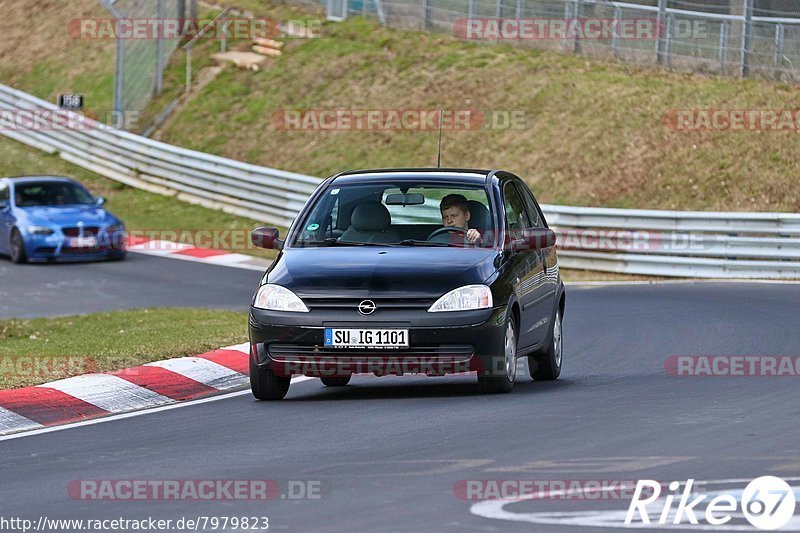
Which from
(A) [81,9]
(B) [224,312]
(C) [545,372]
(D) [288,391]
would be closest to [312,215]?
(D) [288,391]

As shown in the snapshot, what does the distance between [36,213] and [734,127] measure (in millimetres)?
12139

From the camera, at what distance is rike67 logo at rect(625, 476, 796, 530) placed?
265 inches

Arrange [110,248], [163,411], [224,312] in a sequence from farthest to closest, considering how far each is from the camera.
A: [110,248], [224,312], [163,411]

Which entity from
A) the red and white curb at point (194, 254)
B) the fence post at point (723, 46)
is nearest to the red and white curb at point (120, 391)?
the red and white curb at point (194, 254)

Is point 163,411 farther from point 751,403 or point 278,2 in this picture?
point 278,2

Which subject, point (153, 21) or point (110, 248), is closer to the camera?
point (110, 248)

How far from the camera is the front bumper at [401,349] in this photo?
10633 mm

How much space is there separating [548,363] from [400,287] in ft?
7.45

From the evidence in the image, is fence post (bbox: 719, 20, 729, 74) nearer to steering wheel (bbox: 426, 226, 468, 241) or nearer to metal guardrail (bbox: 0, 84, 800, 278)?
metal guardrail (bbox: 0, 84, 800, 278)

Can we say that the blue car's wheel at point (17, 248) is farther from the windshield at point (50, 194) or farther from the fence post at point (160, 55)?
the fence post at point (160, 55)

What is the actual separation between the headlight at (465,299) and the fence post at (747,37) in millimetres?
19730

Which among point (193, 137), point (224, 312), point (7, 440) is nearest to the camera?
point (7, 440)

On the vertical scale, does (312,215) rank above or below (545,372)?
above

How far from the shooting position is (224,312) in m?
18.4
